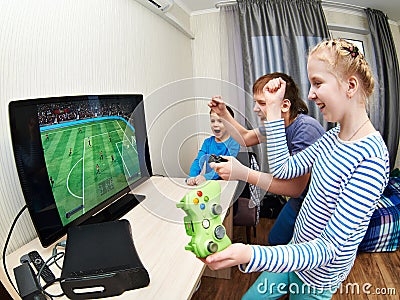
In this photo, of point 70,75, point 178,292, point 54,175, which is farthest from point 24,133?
point 178,292

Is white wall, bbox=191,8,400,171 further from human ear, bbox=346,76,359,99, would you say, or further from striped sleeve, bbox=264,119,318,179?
human ear, bbox=346,76,359,99

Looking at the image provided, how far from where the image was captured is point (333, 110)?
76 cm

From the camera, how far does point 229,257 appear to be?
598 mm

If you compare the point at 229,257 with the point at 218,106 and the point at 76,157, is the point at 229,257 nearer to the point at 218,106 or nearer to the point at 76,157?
the point at 218,106

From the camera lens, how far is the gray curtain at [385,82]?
304 cm

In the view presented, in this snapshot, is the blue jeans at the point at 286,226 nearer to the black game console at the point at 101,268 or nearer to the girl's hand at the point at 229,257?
the girl's hand at the point at 229,257

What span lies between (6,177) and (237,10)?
2406 millimetres

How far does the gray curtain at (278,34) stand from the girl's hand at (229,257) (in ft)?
7.26

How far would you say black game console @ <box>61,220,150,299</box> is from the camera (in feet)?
1.76

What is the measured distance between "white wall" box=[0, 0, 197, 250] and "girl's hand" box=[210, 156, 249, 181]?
14 centimetres

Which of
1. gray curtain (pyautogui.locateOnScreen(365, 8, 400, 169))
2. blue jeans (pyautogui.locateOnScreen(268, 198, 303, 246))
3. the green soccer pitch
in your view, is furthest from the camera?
gray curtain (pyautogui.locateOnScreen(365, 8, 400, 169))

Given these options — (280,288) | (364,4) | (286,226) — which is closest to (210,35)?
(364,4)

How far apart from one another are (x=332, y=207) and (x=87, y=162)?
2.55ft

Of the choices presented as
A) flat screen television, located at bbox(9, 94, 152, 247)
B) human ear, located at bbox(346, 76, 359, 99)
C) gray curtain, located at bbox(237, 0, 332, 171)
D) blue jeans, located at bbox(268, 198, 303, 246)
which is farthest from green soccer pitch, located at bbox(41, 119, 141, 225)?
gray curtain, located at bbox(237, 0, 332, 171)
